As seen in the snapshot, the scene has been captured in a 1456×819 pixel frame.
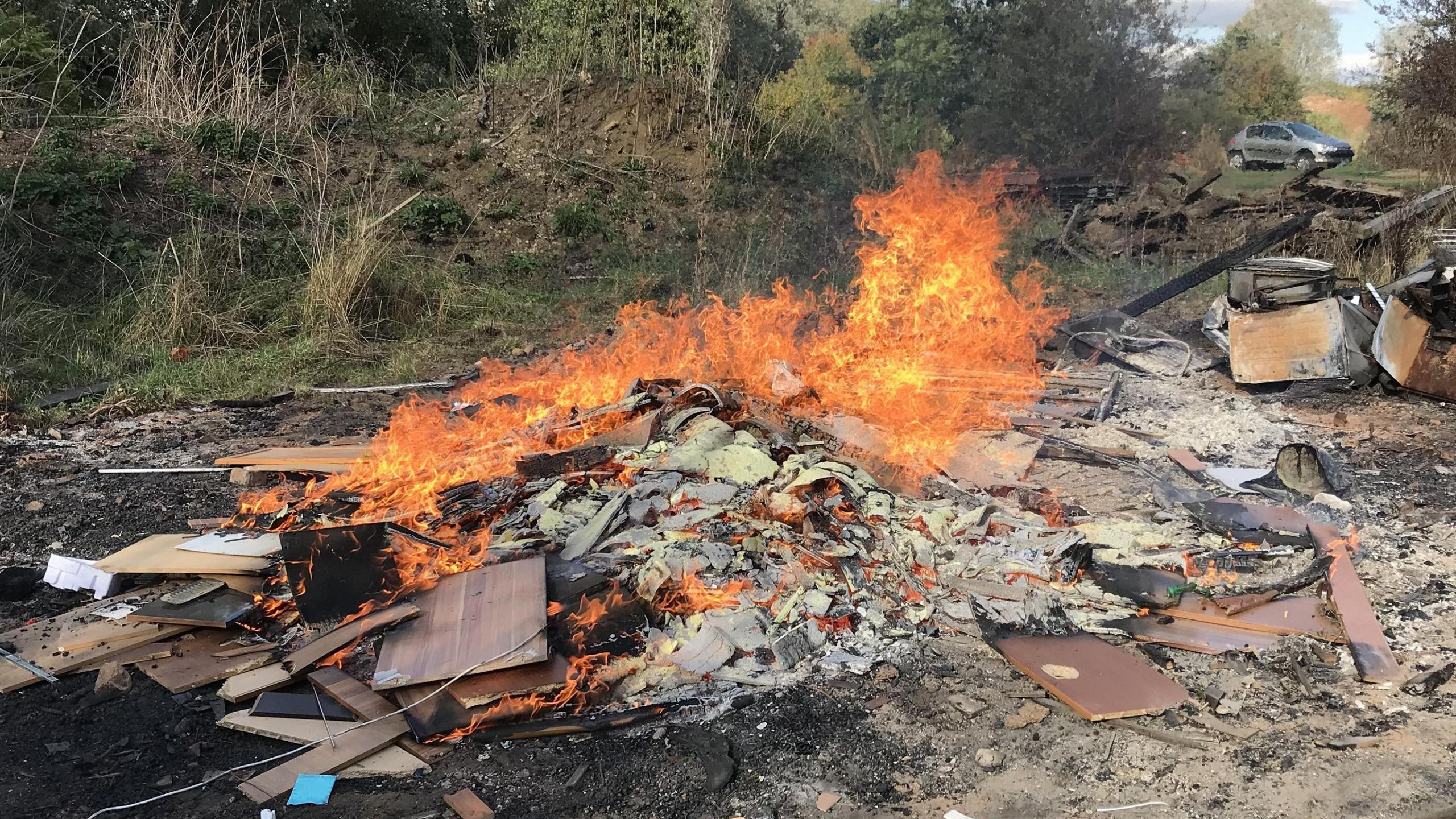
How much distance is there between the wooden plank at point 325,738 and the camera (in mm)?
3418

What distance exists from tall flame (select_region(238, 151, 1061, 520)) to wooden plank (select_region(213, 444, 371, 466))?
18 centimetres

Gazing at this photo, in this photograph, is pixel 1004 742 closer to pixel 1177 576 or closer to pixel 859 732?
A: pixel 859 732

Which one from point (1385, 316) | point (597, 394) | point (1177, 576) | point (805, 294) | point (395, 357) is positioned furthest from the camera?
point (805, 294)

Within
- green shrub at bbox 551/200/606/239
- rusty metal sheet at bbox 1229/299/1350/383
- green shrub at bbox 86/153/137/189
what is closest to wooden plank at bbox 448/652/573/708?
rusty metal sheet at bbox 1229/299/1350/383

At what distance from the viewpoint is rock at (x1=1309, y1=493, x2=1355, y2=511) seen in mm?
5609

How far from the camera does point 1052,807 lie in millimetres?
3166

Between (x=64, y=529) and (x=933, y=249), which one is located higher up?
(x=933, y=249)

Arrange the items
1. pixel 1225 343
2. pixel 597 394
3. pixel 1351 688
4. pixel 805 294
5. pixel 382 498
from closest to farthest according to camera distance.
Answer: pixel 1351 688
pixel 382 498
pixel 597 394
pixel 1225 343
pixel 805 294

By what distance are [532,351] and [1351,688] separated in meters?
8.01

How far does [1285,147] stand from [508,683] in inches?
1007

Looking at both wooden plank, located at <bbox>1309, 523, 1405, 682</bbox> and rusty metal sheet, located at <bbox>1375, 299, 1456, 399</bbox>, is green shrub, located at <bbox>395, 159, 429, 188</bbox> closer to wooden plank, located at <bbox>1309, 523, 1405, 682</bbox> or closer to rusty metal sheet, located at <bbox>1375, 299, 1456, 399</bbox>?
rusty metal sheet, located at <bbox>1375, 299, 1456, 399</bbox>

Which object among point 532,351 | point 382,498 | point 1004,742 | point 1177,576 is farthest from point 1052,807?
point 532,351

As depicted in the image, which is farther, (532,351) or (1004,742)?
(532,351)

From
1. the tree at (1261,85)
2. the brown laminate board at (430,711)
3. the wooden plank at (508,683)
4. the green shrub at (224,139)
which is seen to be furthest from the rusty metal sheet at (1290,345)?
the tree at (1261,85)
